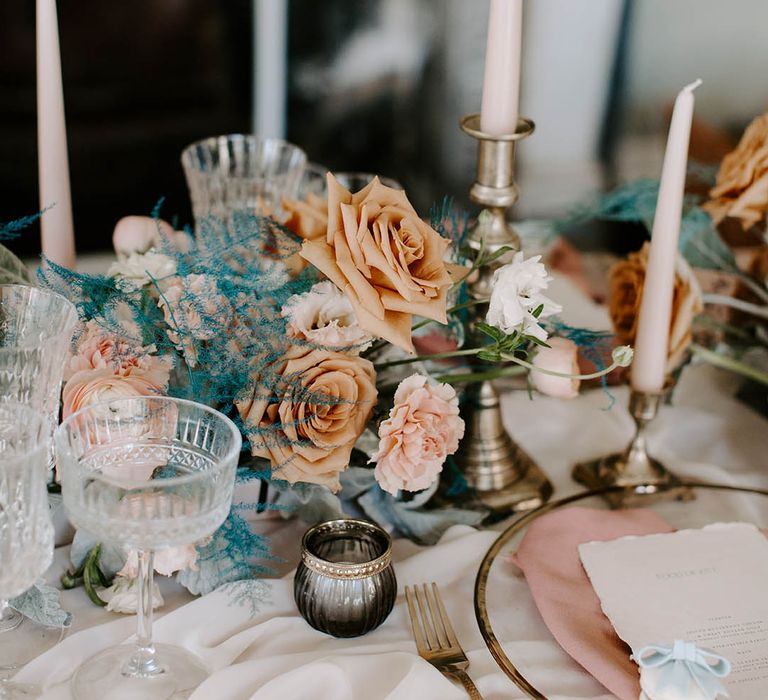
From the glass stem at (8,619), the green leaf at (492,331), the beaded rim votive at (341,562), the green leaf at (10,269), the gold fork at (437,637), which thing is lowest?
the glass stem at (8,619)

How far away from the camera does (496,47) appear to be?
913mm

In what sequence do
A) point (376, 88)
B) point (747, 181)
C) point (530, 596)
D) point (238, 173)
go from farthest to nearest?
point (376, 88) < point (238, 173) < point (747, 181) < point (530, 596)

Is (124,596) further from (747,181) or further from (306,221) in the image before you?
(747,181)

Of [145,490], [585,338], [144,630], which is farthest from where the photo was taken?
[585,338]

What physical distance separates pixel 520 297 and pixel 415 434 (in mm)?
136

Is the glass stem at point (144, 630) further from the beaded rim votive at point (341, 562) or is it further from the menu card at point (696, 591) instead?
the menu card at point (696, 591)

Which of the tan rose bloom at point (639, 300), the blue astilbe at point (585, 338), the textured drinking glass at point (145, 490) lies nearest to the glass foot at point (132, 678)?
the textured drinking glass at point (145, 490)

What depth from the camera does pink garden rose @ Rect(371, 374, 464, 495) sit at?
821 mm

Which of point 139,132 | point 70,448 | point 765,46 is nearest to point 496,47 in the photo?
point 70,448

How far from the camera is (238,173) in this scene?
4.10 feet

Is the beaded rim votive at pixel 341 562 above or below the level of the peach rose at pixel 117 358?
below

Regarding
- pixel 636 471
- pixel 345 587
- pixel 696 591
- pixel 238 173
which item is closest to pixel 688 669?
pixel 696 591

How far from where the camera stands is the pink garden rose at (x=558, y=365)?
89cm

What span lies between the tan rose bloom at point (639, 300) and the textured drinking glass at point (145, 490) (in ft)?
1.65
